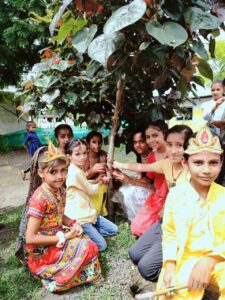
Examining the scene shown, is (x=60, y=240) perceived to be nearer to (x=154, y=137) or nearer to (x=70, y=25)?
(x=154, y=137)

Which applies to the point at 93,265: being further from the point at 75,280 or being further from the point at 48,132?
the point at 48,132

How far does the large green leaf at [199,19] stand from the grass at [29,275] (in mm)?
1830

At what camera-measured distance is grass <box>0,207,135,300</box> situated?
2104 mm

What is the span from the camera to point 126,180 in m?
3.03

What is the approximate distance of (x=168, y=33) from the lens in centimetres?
146

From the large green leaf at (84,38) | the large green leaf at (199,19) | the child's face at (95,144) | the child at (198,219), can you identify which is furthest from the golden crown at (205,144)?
the child's face at (95,144)

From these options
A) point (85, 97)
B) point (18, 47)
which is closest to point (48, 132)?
point (18, 47)

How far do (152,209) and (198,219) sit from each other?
1172 mm

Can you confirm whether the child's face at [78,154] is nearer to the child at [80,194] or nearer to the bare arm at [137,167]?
the child at [80,194]

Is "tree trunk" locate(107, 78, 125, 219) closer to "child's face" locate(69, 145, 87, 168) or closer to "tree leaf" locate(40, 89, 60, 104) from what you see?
"child's face" locate(69, 145, 87, 168)

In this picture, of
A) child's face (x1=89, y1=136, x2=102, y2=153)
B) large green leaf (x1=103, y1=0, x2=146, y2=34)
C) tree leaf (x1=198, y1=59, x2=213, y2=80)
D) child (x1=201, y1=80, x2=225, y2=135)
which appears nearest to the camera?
large green leaf (x1=103, y1=0, x2=146, y2=34)

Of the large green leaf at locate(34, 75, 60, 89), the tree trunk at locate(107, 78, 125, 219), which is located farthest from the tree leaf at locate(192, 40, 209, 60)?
the large green leaf at locate(34, 75, 60, 89)

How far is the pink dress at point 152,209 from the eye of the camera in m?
2.72

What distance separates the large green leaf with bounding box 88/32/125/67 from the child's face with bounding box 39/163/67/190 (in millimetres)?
916
